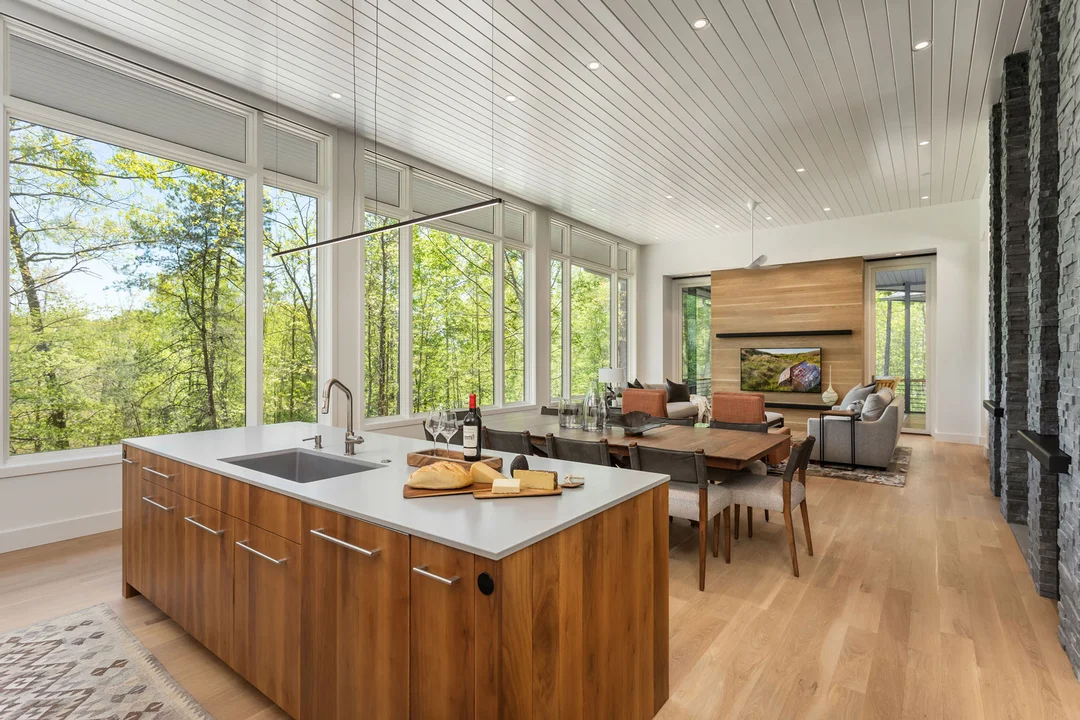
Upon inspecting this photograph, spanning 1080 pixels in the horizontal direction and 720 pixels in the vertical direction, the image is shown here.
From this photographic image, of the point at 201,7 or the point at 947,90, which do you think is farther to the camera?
the point at 947,90

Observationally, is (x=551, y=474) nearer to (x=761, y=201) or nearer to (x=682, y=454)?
(x=682, y=454)

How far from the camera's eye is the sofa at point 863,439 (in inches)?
221

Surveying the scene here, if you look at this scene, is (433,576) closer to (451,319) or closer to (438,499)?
(438,499)

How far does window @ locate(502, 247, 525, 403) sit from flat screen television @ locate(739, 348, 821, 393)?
4262 mm

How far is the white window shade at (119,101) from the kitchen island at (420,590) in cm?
288

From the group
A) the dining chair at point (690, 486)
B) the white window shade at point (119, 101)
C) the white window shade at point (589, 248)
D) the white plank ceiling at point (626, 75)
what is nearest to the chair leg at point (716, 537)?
the dining chair at point (690, 486)

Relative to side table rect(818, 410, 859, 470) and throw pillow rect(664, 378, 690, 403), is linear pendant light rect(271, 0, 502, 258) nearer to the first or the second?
throw pillow rect(664, 378, 690, 403)

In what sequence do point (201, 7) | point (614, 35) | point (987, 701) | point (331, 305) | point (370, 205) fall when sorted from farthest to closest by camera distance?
point (370, 205) < point (331, 305) < point (614, 35) < point (201, 7) < point (987, 701)

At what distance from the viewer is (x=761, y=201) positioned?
7.33m

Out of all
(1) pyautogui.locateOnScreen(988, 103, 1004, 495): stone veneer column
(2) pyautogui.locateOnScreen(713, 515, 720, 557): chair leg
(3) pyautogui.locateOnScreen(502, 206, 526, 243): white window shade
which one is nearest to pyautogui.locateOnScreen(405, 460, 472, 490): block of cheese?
(2) pyautogui.locateOnScreen(713, 515, 720, 557): chair leg

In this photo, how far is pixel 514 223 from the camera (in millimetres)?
7359

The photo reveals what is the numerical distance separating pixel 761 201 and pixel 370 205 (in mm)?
5090

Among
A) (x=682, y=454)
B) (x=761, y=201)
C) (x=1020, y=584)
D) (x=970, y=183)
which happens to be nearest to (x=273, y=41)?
(x=682, y=454)

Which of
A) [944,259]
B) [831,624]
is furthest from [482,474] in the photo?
[944,259]
